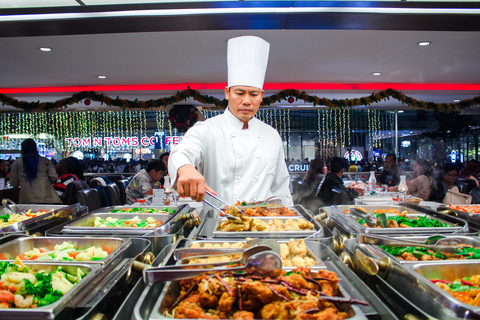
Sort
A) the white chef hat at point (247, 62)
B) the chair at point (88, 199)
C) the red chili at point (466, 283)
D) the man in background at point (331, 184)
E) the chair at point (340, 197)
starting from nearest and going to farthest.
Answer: the red chili at point (466, 283) < the white chef hat at point (247, 62) < the chair at point (88, 199) < the chair at point (340, 197) < the man in background at point (331, 184)

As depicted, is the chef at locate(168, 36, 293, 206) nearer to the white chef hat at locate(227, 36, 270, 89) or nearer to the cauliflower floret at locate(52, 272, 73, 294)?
the white chef hat at locate(227, 36, 270, 89)

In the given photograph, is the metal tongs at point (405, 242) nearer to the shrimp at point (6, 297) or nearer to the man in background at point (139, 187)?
the shrimp at point (6, 297)

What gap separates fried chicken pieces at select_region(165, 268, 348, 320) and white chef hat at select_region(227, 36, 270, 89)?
147 centimetres

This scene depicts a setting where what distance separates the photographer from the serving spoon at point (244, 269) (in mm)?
779

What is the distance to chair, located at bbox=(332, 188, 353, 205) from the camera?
12.7ft

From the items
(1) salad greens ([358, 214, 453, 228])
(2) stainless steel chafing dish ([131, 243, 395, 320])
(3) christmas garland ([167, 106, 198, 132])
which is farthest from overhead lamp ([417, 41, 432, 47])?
(3) christmas garland ([167, 106, 198, 132])

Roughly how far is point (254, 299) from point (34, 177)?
185 inches

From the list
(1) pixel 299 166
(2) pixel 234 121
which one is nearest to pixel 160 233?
(2) pixel 234 121

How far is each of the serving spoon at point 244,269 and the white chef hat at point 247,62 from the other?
1402 mm

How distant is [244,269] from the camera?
0.83 m

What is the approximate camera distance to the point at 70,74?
617 centimetres

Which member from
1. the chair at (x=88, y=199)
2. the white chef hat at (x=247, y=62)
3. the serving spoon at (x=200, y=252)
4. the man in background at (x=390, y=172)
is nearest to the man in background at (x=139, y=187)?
the chair at (x=88, y=199)

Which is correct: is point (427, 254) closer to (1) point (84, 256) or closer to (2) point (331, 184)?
(1) point (84, 256)

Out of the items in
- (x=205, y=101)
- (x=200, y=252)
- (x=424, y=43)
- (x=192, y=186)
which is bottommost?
(x=200, y=252)
